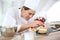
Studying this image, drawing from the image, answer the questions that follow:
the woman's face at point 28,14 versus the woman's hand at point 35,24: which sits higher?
the woman's face at point 28,14

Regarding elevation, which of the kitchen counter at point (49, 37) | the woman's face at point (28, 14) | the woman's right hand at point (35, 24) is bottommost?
the kitchen counter at point (49, 37)

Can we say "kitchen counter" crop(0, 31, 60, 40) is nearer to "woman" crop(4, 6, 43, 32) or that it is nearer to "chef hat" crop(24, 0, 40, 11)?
"woman" crop(4, 6, 43, 32)

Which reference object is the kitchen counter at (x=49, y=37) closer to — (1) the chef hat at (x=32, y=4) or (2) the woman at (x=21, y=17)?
(2) the woman at (x=21, y=17)

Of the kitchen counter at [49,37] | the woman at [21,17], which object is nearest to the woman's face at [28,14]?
the woman at [21,17]

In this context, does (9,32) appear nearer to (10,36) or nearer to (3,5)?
(10,36)

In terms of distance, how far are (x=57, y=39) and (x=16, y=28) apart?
283 mm

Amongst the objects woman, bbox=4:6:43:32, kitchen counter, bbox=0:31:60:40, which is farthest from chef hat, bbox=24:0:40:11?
kitchen counter, bbox=0:31:60:40

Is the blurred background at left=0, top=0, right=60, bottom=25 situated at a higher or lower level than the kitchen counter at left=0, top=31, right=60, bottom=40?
higher

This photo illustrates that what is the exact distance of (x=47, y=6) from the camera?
73 centimetres

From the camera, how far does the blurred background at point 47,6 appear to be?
0.71 meters

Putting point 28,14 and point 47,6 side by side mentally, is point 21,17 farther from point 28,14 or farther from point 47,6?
point 47,6

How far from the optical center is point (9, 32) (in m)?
0.72

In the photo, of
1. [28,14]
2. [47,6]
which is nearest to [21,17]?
[28,14]

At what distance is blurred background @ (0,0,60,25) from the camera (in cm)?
71
